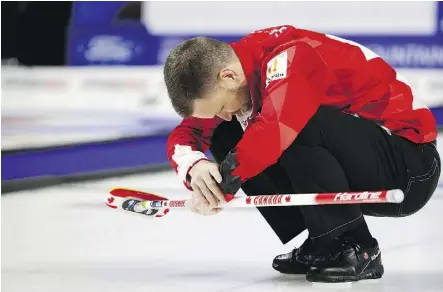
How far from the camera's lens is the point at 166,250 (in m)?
2.04

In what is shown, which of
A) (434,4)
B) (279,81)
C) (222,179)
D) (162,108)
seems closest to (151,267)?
(222,179)

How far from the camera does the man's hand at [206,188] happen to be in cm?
150

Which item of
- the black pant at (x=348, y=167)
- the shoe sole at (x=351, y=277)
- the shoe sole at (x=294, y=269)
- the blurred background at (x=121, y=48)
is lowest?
the blurred background at (x=121, y=48)

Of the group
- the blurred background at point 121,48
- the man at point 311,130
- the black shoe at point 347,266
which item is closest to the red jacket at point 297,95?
the man at point 311,130

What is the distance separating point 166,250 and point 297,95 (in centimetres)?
70

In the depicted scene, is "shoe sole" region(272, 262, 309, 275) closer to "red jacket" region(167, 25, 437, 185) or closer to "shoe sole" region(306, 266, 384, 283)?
"shoe sole" region(306, 266, 384, 283)

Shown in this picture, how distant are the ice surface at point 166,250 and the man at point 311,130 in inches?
4.7

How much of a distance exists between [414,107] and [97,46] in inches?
81.5

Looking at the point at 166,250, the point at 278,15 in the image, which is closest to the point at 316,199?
the point at 166,250

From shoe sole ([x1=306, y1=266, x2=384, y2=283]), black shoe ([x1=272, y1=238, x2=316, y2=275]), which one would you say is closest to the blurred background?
black shoe ([x1=272, y1=238, x2=316, y2=275])

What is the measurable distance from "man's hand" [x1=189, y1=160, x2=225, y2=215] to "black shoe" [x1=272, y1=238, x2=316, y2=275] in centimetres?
26

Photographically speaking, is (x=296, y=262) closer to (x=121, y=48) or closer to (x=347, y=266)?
(x=347, y=266)

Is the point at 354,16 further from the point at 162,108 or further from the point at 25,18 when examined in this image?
the point at 25,18

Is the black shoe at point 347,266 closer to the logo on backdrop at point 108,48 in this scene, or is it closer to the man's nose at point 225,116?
the man's nose at point 225,116
